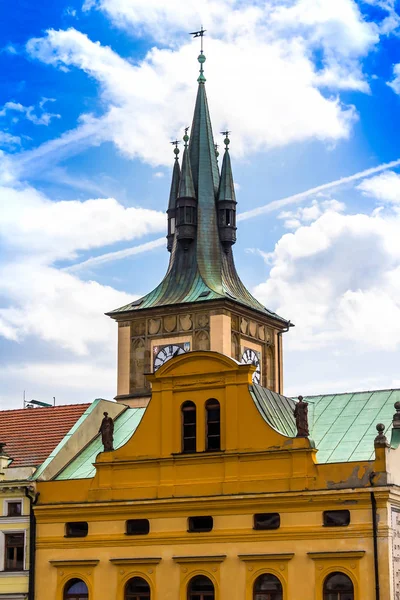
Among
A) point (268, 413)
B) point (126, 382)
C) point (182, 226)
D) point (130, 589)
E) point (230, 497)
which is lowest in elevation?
point (130, 589)

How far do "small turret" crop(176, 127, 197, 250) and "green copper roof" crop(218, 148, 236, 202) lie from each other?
2.07 meters

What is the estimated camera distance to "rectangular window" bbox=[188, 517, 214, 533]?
56.0m

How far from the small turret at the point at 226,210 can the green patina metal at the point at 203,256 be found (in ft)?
0.23

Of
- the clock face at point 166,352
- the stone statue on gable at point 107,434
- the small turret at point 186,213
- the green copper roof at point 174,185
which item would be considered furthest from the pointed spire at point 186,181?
the stone statue on gable at point 107,434

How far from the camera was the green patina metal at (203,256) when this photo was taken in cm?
8781

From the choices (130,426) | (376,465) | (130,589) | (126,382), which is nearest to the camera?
(376,465)

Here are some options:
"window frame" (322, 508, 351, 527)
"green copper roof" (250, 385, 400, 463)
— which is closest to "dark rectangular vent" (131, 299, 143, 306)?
"green copper roof" (250, 385, 400, 463)

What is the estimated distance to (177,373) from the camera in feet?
191

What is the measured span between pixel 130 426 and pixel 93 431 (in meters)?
1.83

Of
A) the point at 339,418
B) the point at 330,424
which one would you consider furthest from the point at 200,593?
A: the point at 339,418

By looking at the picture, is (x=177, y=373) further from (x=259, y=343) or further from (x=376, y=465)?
(x=259, y=343)

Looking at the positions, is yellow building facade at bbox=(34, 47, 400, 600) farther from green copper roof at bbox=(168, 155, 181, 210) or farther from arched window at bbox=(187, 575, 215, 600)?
green copper roof at bbox=(168, 155, 181, 210)

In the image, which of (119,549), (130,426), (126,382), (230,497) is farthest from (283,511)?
(126,382)

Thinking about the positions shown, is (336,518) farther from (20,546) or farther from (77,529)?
(20,546)
